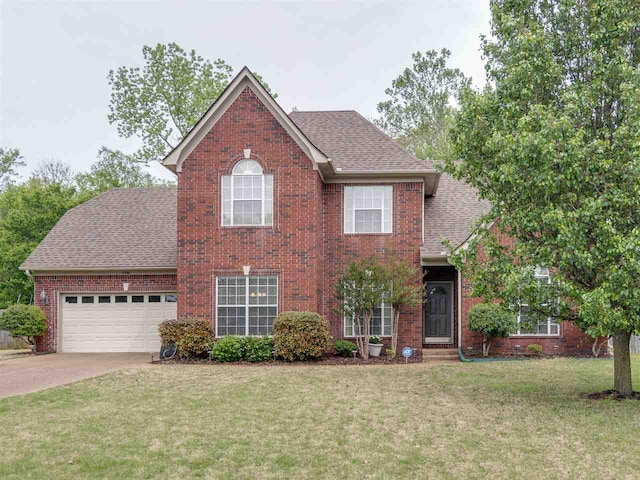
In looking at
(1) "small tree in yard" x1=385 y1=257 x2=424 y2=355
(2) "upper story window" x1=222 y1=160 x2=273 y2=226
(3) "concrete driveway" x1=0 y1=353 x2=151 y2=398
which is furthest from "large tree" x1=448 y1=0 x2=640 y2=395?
(3) "concrete driveway" x1=0 y1=353 x2=151 y2=398

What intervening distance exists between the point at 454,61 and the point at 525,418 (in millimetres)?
30990

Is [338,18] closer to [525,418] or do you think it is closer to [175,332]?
[175,332]

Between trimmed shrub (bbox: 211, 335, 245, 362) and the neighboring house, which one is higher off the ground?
the neighboring house

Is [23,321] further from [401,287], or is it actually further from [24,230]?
[401,287]

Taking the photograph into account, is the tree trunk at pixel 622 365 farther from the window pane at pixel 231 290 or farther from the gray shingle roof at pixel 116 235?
the gray shingle roof at pixel 116 235

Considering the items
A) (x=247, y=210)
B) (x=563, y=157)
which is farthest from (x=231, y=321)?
(x=563, y=157)

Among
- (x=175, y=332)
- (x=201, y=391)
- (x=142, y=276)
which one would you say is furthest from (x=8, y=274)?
(x=201, y=391)

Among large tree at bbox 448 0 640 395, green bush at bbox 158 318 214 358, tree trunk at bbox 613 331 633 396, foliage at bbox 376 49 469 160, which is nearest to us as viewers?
large tree at bbox 448 0 640 395

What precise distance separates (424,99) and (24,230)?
2373 cm

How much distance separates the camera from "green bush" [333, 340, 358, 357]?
16375mm

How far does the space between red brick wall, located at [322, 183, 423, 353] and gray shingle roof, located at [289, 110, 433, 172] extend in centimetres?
71

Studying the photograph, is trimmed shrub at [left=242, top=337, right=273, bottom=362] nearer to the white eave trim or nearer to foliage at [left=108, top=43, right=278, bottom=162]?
the white eave trim

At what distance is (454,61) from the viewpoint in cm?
3631

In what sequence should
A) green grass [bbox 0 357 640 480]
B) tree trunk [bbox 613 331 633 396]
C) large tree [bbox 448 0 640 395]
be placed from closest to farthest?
green grass [bbox 0 357 640 480], large tree [bbox 448 0 640 395], tree trunk [bbox 613 331 633 396]
